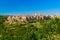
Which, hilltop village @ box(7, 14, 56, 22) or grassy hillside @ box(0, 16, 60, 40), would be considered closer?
grassy hillside @ box(0, 16, 60, 40)

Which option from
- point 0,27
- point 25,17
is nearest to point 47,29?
point 0,27

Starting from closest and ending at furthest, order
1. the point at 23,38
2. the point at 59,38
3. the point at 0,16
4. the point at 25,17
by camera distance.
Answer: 1. the point at 59,38
2. the point at 23,38
3. the point at 25,17
4. the point at 0,16

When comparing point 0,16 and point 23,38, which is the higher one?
point 0,16

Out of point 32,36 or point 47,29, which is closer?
point 32,36

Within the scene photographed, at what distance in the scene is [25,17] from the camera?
65.7 ft

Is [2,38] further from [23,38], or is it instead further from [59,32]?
[59,32]

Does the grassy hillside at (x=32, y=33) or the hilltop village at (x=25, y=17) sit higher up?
the hilltop village at (x=25, y=17)

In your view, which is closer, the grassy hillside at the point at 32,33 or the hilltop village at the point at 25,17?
the grassy hillside at the point at 32,33

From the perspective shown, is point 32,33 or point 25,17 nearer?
point 32,33

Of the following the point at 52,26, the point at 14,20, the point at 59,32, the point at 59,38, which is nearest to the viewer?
the point at 59,38

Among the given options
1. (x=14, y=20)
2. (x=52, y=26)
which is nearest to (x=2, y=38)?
(x=52, y=26)

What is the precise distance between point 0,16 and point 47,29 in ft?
28.7

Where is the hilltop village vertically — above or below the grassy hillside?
above

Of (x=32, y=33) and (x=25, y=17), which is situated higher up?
(x=25, y=17)
